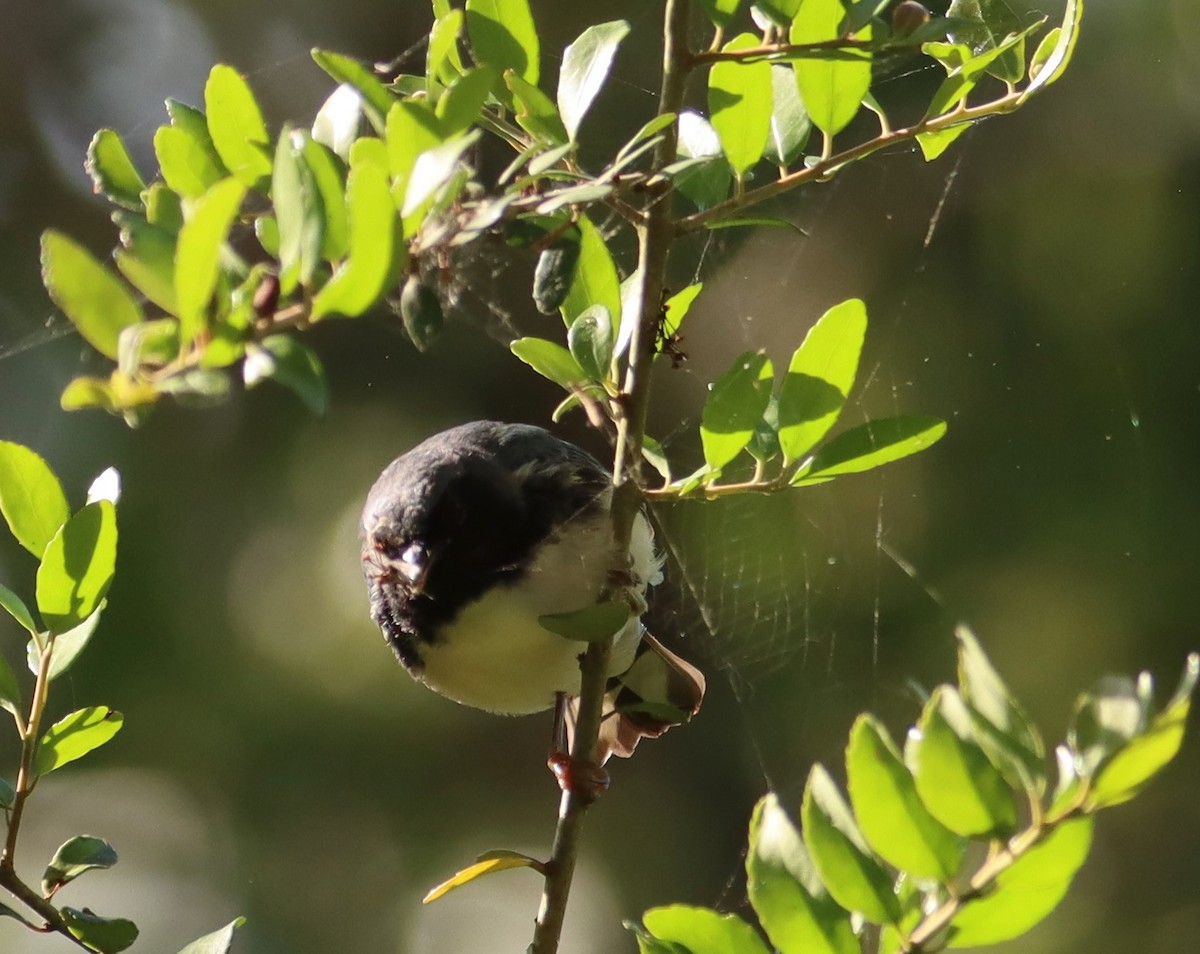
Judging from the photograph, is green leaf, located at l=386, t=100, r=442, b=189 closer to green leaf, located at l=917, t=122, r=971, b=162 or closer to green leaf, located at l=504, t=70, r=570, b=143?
green leaf, located at l=504, t=70, r=570, b=143

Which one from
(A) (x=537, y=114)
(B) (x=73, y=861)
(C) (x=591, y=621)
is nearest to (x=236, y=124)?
(A) (x=537, y=114)

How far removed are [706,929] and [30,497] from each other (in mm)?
483

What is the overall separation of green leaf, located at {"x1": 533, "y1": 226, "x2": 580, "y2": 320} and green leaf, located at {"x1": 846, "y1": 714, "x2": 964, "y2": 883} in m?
0.33

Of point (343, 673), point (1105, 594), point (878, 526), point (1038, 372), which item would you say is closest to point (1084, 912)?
point (1105, 594)

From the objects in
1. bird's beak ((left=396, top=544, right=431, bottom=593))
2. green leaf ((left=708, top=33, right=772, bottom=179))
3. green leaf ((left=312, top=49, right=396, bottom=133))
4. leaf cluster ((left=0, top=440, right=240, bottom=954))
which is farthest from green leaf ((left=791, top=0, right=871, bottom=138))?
bird's beak ((left=396, top=544, right=431, bottom=593))

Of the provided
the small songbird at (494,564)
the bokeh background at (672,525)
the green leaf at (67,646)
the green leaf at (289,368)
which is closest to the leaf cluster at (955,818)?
the green leaf at (289,368)

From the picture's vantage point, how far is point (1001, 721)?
540mm

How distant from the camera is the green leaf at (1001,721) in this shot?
531 millimetres

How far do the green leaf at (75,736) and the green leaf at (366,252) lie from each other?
0.49 meters

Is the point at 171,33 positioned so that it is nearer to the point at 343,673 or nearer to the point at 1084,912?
the point at 343,673

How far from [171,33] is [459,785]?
6.61ft

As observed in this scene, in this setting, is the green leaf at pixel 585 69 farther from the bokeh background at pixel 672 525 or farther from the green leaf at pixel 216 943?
the bokeh background at pixel 672 525

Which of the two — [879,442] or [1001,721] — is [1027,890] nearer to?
[1001,721]

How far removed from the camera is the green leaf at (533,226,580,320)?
0.78 m
